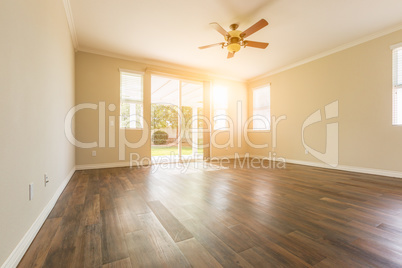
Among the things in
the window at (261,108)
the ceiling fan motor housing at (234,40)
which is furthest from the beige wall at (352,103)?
the ceiling fan motor housing at (234,40)

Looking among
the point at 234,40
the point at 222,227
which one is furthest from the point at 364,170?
the point at 222,227

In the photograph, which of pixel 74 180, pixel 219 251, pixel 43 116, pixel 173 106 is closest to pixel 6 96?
pixel 43 116

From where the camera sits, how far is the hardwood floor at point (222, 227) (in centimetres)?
117

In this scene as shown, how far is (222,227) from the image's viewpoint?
157 cm

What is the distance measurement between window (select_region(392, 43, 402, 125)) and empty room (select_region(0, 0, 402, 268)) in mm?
20

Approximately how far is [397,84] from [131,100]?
18.9ft

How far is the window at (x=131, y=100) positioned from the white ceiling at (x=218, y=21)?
58cm

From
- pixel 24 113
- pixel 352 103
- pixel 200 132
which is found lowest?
pixel 200 132

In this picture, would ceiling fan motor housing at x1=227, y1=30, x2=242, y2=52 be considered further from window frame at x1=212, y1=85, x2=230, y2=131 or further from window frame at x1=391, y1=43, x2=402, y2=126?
window frame at x1=391, y1=43, x2=402, y2=126

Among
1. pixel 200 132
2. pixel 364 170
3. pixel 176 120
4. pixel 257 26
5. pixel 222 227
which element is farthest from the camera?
pixel 200 132

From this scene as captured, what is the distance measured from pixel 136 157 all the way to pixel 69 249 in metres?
3.56

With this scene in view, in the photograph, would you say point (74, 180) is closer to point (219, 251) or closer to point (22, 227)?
point (22, 227)

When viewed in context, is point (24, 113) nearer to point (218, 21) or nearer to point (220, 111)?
point (218, 21)

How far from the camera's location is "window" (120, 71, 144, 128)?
462 centimetres
